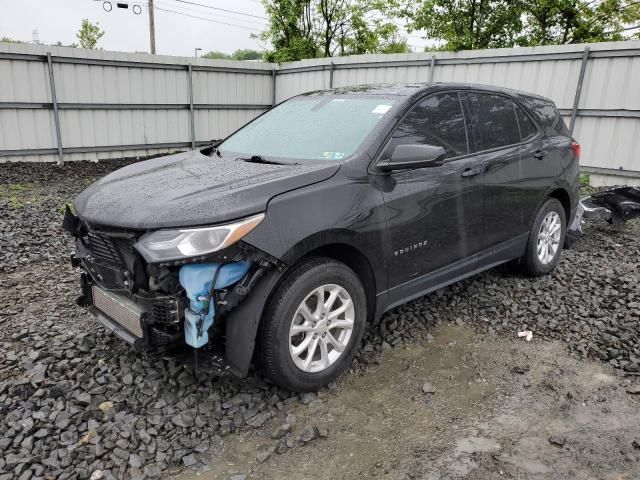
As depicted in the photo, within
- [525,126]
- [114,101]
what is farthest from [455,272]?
[114,101]

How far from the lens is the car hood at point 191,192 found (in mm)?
2488

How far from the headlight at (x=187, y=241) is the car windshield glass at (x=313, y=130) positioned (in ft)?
3.09

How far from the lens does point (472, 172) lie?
367cm

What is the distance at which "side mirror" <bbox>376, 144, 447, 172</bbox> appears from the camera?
9.78ft

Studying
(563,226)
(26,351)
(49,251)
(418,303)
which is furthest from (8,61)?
(563,226)

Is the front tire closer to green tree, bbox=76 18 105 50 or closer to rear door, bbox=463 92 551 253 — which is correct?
rear door, bbox=463 92 551 253

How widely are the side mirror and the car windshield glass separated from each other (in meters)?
0.27

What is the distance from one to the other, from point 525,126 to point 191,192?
10.2ft

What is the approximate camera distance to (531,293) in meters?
4.43

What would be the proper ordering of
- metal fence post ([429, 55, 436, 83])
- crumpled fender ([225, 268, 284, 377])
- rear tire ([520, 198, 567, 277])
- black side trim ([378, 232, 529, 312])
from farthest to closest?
metal fence post ([429, 55, 436, 83]) → rear tire ([520, 198, 567, 277]) → black side trim ([378, 232, 529, 312]) → crumpled fender ([225, 268, 284, 377])

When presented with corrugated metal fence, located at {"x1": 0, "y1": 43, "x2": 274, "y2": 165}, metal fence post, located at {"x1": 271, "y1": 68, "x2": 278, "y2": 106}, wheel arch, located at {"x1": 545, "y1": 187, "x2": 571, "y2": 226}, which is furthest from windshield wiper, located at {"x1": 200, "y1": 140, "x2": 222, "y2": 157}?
metal fence post, located at {"x1": 271, "y1": 68, "x2": 278, "y2": 106}

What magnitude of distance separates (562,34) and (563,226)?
566 inches

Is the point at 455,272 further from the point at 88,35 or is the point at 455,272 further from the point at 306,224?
the point at 88,35

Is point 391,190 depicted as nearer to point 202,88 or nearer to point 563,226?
point 563,226
